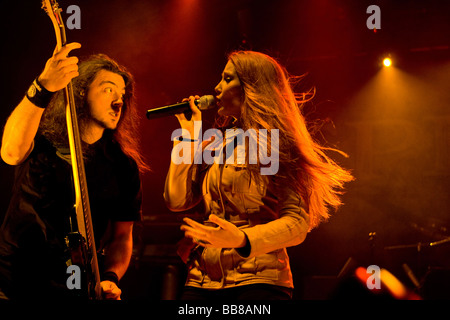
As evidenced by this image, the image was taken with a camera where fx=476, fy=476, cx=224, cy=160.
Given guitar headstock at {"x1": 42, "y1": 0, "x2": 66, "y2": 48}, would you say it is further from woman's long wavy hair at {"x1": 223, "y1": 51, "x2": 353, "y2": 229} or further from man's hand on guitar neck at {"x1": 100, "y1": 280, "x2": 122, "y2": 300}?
man's hand on guitar neck at {"x1": 100, "y1": 280, "x2": 122, "y2": 300}

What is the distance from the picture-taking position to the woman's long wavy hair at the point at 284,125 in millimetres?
2158

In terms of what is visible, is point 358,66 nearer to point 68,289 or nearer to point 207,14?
point 207,14

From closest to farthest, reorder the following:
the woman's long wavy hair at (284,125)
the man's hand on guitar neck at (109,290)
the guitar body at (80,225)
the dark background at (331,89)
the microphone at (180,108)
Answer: the guitar body at (80,225) < the man's hand on guitar neck at (109,290) < the woman's long wavy hair at (284,125) < the microphone at (180,108) < the dark background at (331,89)

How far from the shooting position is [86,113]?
2.44 m

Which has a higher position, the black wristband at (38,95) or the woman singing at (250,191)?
the black wristband at (38,95)

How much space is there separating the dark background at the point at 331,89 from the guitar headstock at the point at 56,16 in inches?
34.6

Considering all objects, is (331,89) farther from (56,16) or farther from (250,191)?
(56,16)

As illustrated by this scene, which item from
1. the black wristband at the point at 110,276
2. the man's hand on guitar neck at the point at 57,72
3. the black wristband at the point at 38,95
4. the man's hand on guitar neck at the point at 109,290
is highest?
the man's hand on guitar neck at the point at 57,72

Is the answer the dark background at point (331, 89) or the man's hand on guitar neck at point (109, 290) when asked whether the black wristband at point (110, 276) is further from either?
the dark background at point (331, 89)

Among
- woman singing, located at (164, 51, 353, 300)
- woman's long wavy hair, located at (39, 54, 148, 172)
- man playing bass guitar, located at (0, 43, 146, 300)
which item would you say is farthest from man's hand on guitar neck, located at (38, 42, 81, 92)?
woman singing, located at (164, 51, 353, 300)

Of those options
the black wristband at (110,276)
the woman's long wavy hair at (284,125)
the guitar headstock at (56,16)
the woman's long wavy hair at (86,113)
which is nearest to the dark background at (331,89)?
the woman's long wavy hair at (86,113)

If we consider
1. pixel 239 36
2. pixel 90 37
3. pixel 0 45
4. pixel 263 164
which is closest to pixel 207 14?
pixel 239 36

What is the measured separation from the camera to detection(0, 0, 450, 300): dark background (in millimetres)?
3328

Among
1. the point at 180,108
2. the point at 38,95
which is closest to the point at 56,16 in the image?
the point at 38,95
